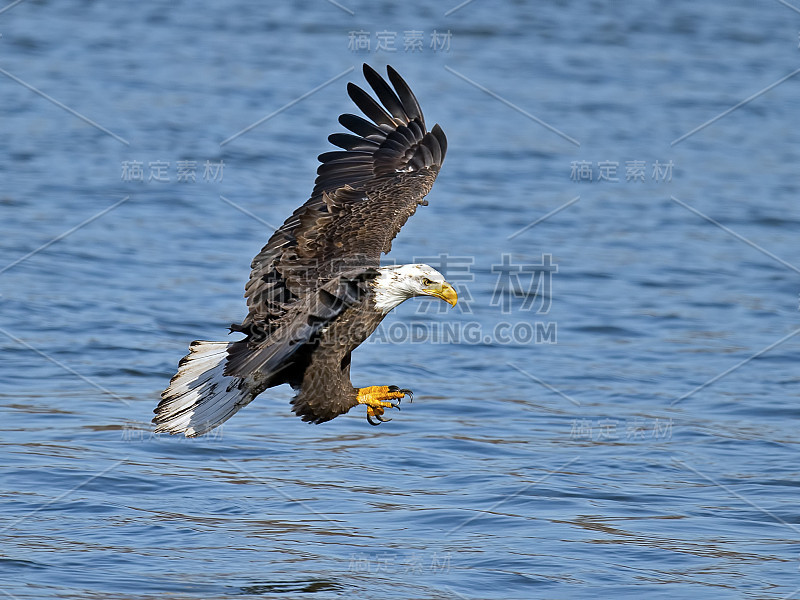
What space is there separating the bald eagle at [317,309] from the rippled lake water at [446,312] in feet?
2.58

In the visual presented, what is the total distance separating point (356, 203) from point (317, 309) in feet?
5.70

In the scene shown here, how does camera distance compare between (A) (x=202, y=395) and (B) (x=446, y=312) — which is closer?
(A) (x=202, y=395)

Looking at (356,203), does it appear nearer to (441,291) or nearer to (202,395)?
(441,291)

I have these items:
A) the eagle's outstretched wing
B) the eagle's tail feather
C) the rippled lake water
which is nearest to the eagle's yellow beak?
the eagle's outstretched wing

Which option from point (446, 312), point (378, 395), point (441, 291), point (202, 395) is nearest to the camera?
point (441, 291)

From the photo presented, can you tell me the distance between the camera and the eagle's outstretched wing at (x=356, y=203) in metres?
6.57

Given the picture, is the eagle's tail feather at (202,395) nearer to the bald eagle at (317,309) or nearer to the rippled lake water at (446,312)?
the bald eagle at (317,309)

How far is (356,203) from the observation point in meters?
7.12

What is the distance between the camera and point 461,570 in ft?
21.1

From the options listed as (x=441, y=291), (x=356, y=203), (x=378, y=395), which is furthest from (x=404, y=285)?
(x=356, y=203)

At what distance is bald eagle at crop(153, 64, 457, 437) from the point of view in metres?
5.62

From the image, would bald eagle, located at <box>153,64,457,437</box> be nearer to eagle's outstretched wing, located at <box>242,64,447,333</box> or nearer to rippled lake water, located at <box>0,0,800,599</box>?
eagle's outstretched wing, located at <box>242,64,447,333</box>

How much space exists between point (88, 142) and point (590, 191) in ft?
19.7

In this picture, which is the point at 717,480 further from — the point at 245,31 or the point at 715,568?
the point at 245,31
